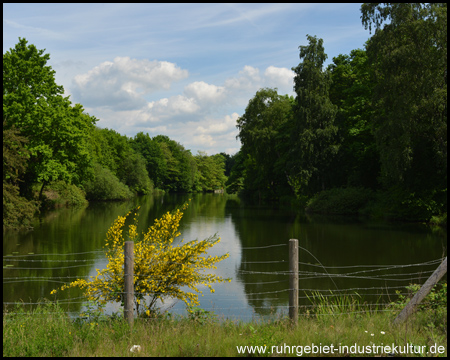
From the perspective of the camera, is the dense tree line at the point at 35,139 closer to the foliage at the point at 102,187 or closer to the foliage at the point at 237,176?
the foliage at the point at 102,187

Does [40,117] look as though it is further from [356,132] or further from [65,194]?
[356,132]

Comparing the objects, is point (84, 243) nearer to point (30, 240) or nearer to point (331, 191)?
point (30, 240)

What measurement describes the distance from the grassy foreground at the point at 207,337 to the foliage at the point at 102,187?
160ft

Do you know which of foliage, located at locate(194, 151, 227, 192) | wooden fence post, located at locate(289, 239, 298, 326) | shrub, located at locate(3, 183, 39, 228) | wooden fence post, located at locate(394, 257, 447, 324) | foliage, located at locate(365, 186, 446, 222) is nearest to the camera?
wooden fence post, located at locate(394, 257, 447, 324)

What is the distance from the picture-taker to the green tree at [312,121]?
3975 centimetres

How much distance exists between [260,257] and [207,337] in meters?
12.3

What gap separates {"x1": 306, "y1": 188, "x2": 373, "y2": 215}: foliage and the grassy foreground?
30.6m

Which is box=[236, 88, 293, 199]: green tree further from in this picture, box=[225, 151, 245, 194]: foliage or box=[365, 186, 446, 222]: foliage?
box=[225, 151, 245, 194]: foliage

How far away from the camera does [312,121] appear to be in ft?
132

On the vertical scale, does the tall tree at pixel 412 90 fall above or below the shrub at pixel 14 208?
above

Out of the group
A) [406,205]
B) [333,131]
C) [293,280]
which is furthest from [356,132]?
[293,280]

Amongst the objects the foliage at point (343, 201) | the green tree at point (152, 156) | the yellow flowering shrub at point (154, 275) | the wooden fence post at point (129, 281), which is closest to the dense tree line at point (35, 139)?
the yellow flowering shrub at point (154, 275)

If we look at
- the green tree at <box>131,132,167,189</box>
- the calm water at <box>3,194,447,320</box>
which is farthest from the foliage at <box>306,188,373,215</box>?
the green tree at <box>131,132,167,189</box>

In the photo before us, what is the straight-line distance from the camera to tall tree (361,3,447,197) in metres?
24.5
